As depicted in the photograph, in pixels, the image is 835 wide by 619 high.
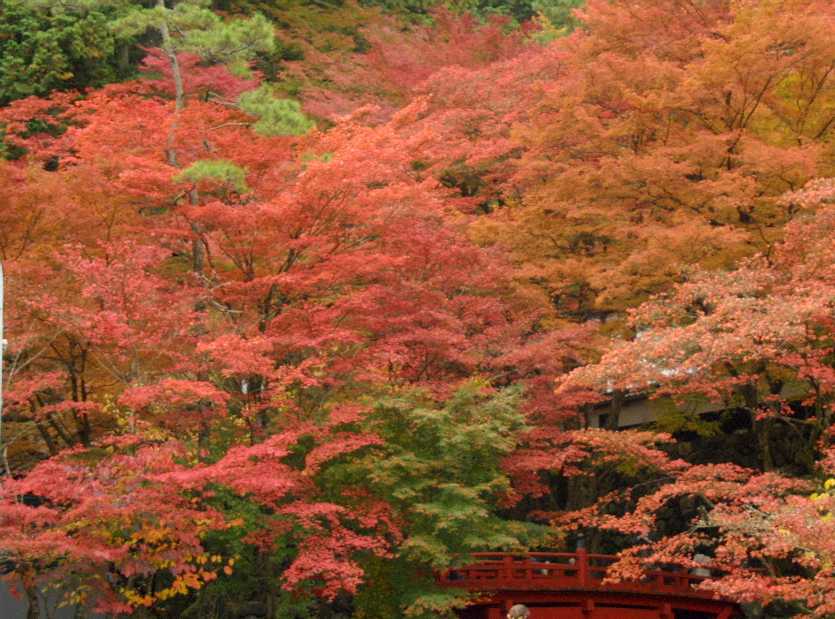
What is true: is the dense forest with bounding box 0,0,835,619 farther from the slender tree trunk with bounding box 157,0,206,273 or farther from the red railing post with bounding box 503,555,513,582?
the red railing post with bounding box 503,555,513,582

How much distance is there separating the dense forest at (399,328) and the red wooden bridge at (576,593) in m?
0.69

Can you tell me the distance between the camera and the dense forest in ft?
44.7

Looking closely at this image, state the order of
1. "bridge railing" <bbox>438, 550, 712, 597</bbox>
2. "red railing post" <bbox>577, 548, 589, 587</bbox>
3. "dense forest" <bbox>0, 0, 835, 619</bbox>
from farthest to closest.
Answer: "red railing post" <bbox>577, 548, 589, 587</bbox> < "bridge railing" <bbox>438, 550, 712, 597</bbox> < "dense forest" <bbox>0, 0, 835, 619</bbox>

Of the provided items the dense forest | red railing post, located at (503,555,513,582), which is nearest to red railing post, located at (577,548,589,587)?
the dense forest

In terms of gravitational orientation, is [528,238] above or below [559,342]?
above

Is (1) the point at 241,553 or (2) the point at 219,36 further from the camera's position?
(2) the point at 219,36

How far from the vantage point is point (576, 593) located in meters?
18.1

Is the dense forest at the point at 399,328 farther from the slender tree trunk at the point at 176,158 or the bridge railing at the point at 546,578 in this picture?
the bridge railing at the point at 546,578

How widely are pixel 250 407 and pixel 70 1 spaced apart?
8.17m

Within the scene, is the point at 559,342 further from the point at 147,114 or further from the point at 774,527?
the point at 147,114

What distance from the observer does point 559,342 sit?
711 inches

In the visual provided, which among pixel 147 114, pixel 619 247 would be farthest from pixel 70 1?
pixel 619 247

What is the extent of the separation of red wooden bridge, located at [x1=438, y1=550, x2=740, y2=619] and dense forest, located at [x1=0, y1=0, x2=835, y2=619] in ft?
2.26

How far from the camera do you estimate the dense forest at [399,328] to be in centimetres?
1362
